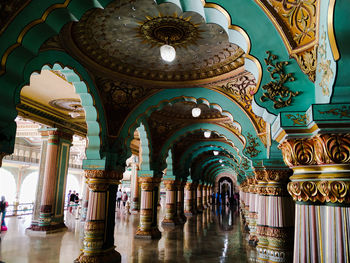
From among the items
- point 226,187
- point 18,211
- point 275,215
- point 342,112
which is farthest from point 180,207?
point 226,187

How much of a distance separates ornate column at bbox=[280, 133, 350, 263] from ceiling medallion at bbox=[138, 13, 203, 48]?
3.11 meters

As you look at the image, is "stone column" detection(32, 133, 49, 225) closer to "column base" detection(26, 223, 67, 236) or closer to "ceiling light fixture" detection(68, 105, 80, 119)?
"column base" detection(26, 223, 67, 236)

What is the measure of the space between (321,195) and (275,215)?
3.68m

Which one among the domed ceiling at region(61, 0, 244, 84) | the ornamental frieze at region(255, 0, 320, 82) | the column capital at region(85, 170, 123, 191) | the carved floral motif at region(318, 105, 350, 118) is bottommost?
the column capital at region(85, 170, 123, 191)

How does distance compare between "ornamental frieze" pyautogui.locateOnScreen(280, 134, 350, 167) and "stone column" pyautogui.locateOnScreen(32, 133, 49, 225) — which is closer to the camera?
"ornamental frieze" pyautogui.locateOnScreen(280, 134, 350, 167)

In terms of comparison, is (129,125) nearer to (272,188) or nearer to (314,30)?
(272,188)

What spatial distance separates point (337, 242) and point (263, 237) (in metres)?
4.52

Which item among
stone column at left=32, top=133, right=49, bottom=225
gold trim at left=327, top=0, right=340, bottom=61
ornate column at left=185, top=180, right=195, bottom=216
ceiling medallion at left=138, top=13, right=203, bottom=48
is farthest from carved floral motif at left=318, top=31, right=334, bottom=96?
ornate column at left=185, top=180, right=195, bottom=216

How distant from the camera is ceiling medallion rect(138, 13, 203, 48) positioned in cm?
468

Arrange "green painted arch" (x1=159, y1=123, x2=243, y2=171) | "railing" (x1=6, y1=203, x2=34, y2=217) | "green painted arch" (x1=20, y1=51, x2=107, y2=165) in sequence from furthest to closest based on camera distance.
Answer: "railing" (x1=6, y1=203, x2=34, y2=217) < "green painted arch" (x1=159, y1=123, x2=243, y2=171) < "green painted arch" (x1=20, y1=51, x2=107, y2=165)

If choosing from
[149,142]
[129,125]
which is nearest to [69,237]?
[149,142]

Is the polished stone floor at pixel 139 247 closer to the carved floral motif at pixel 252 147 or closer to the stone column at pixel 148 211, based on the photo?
the stone column at pixel 148 211

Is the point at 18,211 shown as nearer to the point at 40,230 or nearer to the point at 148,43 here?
the point at 40,230

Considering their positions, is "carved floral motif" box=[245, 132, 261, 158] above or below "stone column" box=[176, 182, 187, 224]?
above
